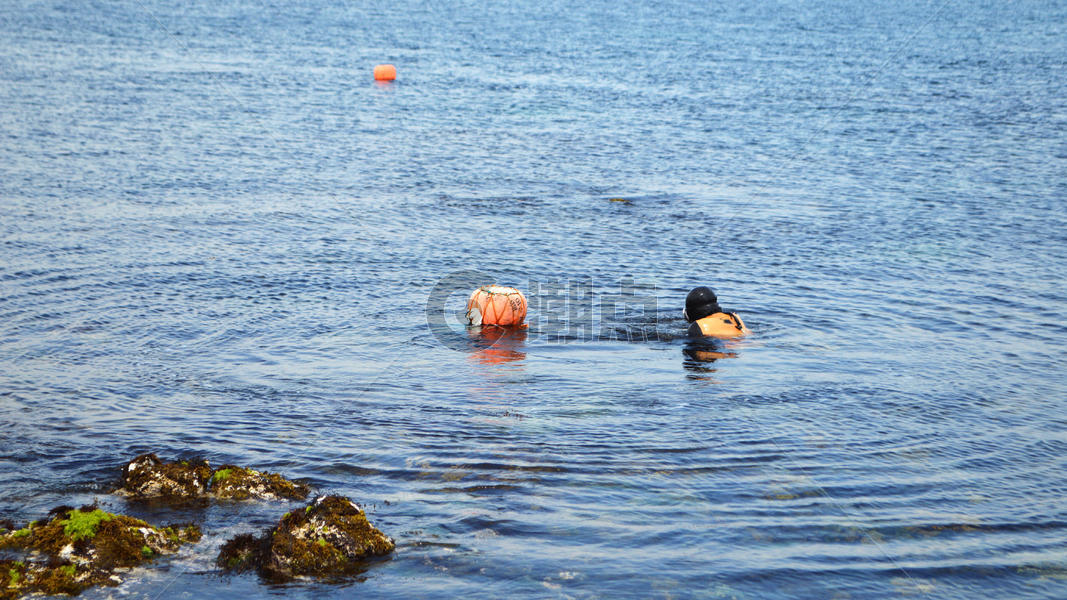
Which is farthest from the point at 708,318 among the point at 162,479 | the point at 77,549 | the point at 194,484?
the point at 77,549

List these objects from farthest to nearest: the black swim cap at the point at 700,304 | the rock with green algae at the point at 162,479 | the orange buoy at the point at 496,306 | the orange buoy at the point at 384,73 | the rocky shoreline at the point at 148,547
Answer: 1. the orange buoy at the point at 384,73
2. the orange buoy at the point at 496,306
3. the black swim cap at the point at 700,304
4. the rock with green algae at the point at 162,479
5. the rocky shoreline at the point at 148,547

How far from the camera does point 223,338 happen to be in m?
14.7

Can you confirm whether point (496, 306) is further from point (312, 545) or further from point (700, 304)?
point (312, 545)

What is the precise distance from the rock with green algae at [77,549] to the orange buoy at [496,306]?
7.31m

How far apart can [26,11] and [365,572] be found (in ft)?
206

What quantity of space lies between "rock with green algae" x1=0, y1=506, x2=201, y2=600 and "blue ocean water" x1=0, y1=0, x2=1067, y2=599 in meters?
0.26

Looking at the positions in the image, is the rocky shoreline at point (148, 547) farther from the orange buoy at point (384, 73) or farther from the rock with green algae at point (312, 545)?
the orange buoy at point (384, 73)

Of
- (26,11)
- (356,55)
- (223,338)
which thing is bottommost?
(223,338)

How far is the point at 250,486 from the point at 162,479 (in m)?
0.82

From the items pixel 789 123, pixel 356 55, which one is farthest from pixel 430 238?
pixel 356 55

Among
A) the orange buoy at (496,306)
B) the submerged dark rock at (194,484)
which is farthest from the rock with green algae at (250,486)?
the orange buoy at (496,306)

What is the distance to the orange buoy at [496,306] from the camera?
602 inches

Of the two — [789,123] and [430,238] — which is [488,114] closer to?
[789,123]

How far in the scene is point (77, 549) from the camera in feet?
26.5
